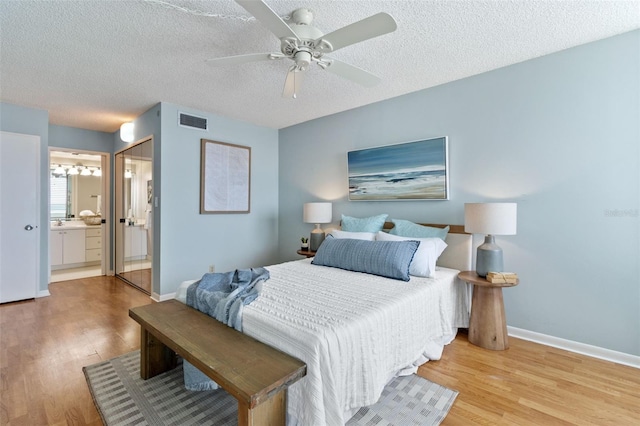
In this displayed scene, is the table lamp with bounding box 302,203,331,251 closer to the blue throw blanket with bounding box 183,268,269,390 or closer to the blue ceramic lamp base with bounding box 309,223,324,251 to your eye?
the blue ceramic lamp base with bounding box 309,223,324,251

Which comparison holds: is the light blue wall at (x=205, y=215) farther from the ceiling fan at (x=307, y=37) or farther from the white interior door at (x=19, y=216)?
the ceiling fan at (x=307, y=37)

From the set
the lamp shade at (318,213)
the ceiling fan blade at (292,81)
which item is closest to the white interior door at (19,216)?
the lamp shade at (318,213)

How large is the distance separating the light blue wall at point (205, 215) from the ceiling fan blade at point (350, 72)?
2.49m

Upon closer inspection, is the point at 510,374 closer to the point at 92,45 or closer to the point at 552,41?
the point at 552,41

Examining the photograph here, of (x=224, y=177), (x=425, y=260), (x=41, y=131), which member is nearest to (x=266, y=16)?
(x=425, y=260)

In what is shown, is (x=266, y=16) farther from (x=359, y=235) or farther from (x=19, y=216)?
(x=19, y=216)

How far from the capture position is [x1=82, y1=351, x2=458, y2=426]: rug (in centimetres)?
163

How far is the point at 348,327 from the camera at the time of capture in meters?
1.51

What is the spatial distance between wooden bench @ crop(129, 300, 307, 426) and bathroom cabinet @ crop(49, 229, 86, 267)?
480cm

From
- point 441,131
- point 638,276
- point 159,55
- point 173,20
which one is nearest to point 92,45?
point 159,55

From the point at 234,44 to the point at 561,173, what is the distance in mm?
2910

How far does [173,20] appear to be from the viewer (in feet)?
6.61

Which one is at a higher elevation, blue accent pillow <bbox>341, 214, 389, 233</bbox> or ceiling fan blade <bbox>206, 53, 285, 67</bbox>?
ceiling fan blade <bbox>206, 53, 285, 67</bbox>

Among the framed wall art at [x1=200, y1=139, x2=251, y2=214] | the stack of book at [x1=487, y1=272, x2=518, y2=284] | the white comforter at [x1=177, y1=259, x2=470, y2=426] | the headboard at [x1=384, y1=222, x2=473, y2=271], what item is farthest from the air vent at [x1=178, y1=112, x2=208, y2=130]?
the stack of book at [x1=487, y1=272, x2=518, y2=284]
